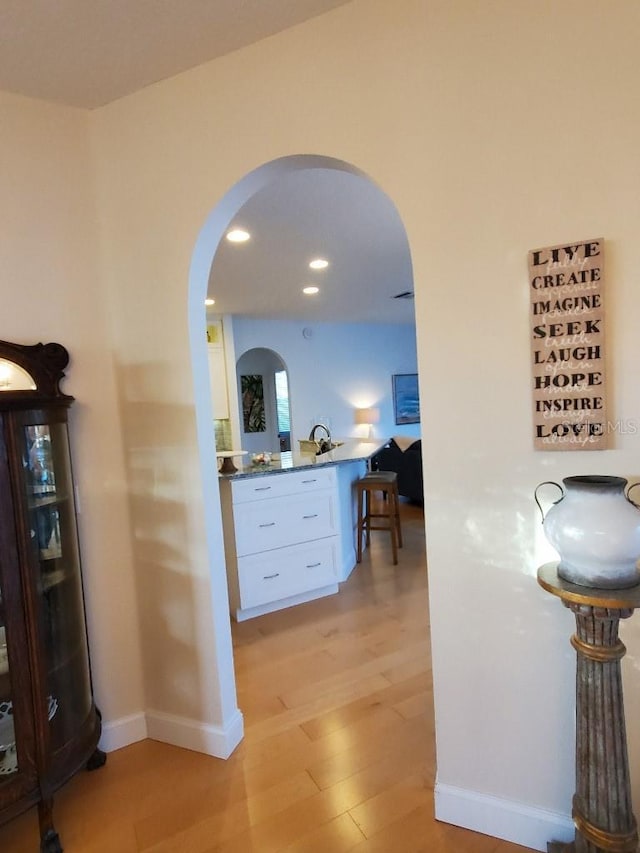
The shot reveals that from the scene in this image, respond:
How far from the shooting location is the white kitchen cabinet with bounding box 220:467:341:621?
3143 mm

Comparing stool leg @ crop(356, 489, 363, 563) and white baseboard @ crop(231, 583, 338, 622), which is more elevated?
stool leg @ crop(356, 489, 363, 563)

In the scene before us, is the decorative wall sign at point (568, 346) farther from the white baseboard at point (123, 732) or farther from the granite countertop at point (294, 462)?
the granite countertop at point (294, 462)

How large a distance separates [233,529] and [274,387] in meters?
6.54

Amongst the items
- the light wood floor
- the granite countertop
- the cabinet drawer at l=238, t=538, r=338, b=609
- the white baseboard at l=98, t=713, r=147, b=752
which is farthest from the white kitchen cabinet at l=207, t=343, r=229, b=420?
the white baseboard at l=98, t=713, r=147, b=752

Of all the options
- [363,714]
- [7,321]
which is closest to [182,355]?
[7,321]

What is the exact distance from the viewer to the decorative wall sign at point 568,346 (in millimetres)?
1284

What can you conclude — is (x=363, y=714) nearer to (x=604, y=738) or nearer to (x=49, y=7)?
(x=604, y=738)

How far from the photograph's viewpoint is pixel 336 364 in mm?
7418

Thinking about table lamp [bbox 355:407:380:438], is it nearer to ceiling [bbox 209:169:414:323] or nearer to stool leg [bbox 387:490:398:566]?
ceiling [bbox 209:169:414:323]

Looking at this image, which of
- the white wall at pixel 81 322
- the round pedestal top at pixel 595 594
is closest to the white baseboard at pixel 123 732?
the white wall at pixel 81 322

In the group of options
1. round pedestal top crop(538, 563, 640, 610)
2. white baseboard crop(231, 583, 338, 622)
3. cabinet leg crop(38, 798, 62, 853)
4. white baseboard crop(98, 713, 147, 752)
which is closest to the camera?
round pedestal top crop(538, 563, 640, 610)

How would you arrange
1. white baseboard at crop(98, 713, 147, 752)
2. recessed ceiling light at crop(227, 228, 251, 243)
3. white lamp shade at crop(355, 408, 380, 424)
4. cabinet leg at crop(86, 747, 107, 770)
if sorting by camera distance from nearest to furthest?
cabinet leg at crop(86, 747, 107, 770) → white baseboard at crop(98, 713, 147, 752) → recessed ceiling light at crop(227, 228, 251, 243) → white lamp shade at crop(355, 408, 380, 424)

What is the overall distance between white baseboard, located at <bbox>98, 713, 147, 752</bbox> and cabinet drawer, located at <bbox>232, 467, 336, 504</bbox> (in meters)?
1.29

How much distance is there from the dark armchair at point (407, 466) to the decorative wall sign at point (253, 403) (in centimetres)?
351
